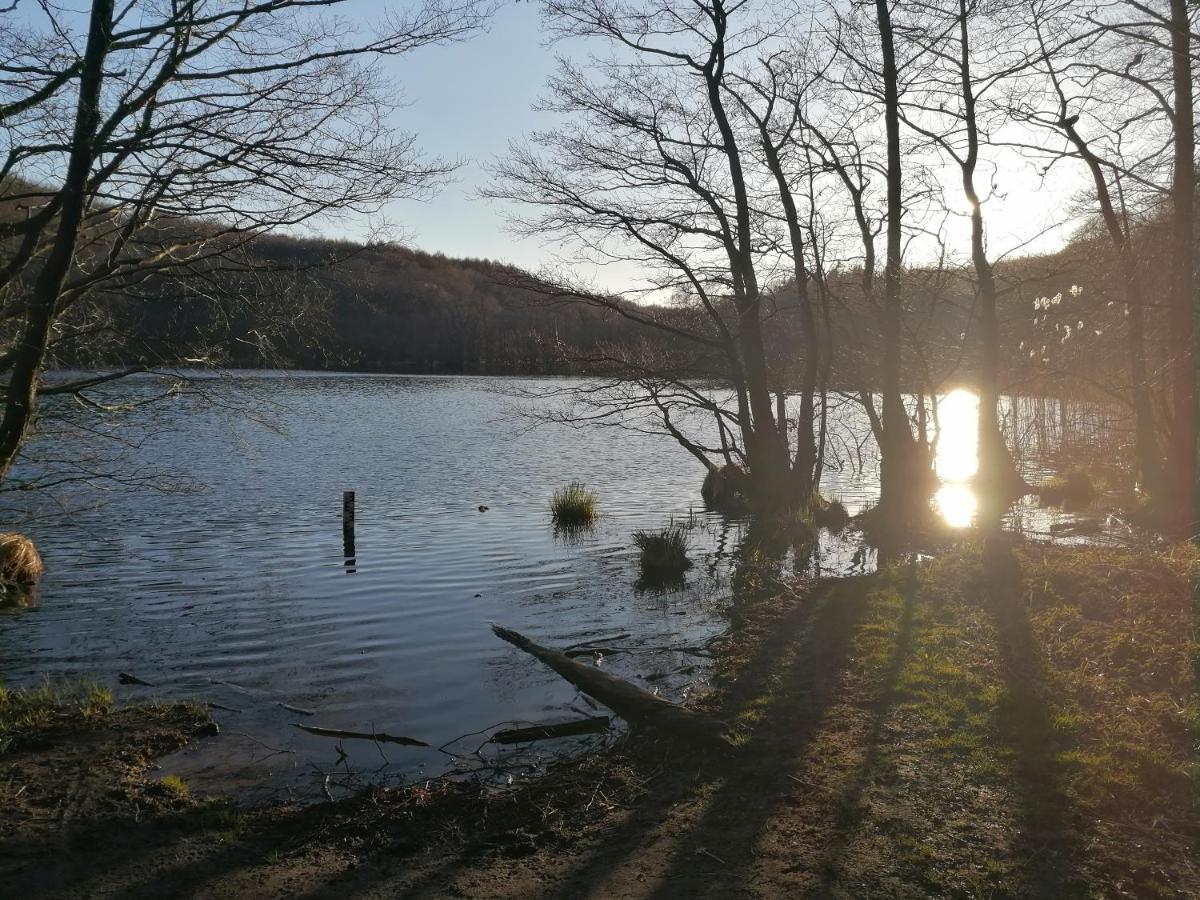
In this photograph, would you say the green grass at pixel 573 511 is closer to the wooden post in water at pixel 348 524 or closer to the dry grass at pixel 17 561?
the wooden post in water at pixel 348 524

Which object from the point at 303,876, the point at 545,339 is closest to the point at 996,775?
the point at 303,876

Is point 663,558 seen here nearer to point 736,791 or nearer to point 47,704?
point 47,704

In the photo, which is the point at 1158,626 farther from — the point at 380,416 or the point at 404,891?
the point at 380,416

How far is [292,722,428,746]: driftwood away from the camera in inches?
297

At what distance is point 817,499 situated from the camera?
2161 cm

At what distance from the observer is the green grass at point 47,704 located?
722 centimetres

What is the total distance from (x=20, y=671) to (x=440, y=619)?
14.5ft

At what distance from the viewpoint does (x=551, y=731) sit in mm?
7605

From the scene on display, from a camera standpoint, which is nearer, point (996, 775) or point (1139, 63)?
point (996, 775)

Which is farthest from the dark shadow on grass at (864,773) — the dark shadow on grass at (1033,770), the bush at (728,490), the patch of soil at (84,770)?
the bush at (728,490)

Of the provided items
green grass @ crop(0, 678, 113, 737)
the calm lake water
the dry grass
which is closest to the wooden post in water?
the calm lake water

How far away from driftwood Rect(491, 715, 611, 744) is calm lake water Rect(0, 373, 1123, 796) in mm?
206

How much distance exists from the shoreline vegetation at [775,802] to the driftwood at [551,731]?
50 cm

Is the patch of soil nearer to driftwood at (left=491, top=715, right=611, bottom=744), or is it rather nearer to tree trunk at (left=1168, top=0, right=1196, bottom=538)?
driftwood at (left=491, top=715, right=611, bottom=744)
